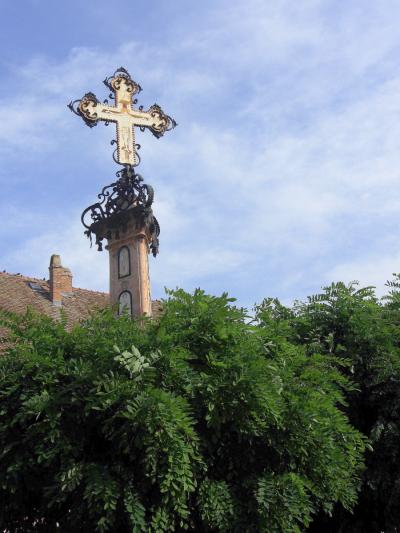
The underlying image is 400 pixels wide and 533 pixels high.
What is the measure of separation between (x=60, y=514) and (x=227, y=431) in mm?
1873

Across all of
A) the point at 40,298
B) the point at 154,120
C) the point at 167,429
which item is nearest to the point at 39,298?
the point at 40,298

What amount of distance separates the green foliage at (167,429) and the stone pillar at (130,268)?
1.49 metres

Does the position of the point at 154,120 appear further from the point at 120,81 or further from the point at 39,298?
the point at 39,298

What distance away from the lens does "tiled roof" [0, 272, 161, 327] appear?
730 inches

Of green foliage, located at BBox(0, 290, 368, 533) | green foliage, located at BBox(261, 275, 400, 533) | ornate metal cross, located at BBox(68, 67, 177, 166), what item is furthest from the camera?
ornate metal cross, located at BBox(68, 67, 177, 166)

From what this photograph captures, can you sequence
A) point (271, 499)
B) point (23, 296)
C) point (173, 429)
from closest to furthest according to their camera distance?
1. point (173, 429)
2. point (271, 499)
3. point (23, 296)

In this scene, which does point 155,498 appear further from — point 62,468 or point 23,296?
point 23,296

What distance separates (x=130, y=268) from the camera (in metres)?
Result: 10.1

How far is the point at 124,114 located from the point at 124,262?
230 centimetres

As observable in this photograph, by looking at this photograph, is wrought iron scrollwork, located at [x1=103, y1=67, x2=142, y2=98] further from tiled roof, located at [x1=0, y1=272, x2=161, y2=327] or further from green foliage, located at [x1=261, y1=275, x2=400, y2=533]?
tiled roof, located at [x1=0, y1=272, x2=161, y2=327]

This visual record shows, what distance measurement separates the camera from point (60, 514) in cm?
764

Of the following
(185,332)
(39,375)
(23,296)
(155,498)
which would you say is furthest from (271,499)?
(23,296)

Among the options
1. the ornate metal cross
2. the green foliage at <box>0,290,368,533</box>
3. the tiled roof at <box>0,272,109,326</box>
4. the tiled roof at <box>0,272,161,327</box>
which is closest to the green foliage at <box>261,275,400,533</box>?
the green foliage at <box>0,290,368,533</box>

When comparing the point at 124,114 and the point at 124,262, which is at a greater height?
the point at 124,114
